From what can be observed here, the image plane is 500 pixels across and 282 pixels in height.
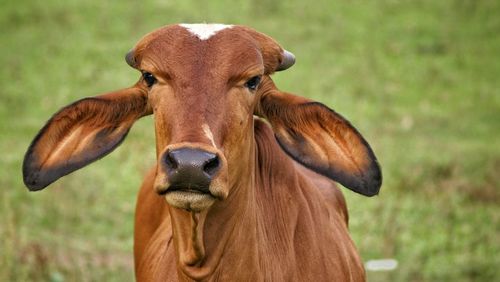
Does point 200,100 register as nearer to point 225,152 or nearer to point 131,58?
point 225,152

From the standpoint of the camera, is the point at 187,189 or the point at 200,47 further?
the point at 200,47

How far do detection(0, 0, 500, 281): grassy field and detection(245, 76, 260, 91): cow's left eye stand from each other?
11.3 feet

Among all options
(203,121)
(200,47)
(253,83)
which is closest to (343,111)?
(253,83)

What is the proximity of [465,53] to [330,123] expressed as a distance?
11.0 m

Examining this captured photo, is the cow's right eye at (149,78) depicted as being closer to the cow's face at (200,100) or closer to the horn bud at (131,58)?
the cow's face at (200,100)

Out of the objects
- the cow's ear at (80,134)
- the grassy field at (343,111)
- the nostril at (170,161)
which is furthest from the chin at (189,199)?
the grassy field at (343,111)

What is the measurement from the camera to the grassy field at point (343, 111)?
9516mm

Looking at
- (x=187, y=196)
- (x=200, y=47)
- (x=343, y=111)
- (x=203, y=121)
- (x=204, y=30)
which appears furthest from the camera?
(x=343, y=111)

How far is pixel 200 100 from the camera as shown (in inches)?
174

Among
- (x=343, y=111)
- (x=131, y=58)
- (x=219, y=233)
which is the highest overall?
(x=131, y=58)

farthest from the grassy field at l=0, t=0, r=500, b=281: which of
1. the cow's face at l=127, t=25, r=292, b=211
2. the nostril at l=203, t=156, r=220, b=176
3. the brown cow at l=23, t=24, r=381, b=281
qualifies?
the nostril at l=203, t=156, r=220, b=176

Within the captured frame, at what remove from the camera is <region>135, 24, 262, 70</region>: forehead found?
457cm

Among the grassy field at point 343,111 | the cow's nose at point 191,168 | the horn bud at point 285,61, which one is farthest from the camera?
the grassy field at point 343,111

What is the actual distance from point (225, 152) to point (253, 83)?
39cm
